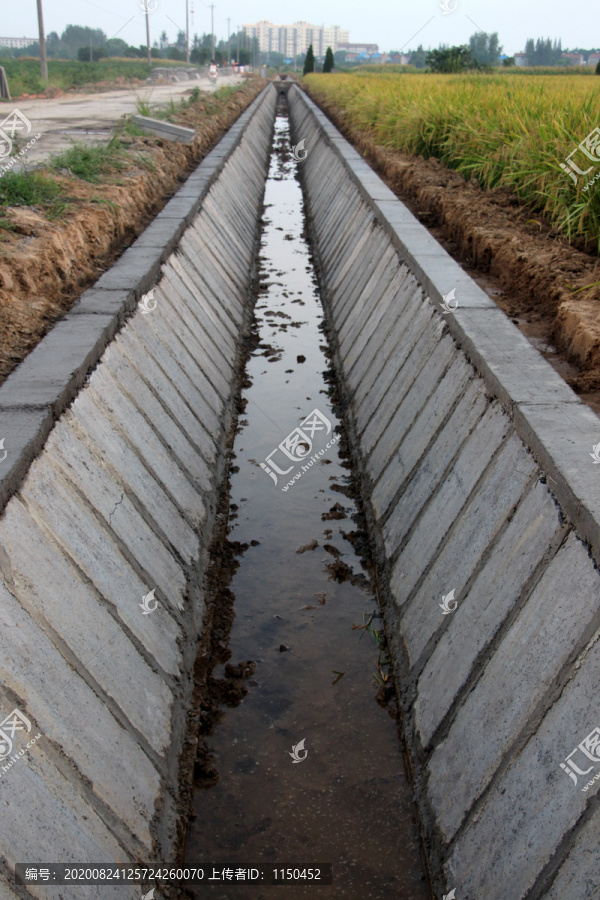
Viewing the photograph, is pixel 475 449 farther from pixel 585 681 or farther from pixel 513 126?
pixel 513 126

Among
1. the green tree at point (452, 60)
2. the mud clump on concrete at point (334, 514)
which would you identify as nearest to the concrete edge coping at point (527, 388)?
the mud clump on concrete at point (334, 514)

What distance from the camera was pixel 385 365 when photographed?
18.3 feet

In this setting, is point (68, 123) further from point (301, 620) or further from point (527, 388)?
point (527, 388)

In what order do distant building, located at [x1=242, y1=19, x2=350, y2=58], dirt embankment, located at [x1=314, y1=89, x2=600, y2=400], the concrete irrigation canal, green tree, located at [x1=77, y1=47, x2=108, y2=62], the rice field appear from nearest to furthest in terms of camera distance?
the concrete irrigation canal
dirt embankment, located at [x1=314, y1=89, x2=600, y2=400]
the rice field
green tree, located at [x1=77, y1=47, x2=108, y2=62]
distant building, located at [x1=242, y1=19, x2=350, y2=58]

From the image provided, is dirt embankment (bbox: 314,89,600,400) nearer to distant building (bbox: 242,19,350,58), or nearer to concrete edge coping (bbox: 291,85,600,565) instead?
concrete edge coping (bbox: 291,85,600,565)

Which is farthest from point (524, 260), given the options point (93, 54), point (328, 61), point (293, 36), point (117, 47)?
point (293, 36)

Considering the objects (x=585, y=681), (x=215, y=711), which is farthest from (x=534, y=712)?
(x=215, y=711)

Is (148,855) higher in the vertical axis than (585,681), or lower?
lower

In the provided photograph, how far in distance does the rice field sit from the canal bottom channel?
8.74 feet

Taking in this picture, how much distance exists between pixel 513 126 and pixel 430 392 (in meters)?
4.56

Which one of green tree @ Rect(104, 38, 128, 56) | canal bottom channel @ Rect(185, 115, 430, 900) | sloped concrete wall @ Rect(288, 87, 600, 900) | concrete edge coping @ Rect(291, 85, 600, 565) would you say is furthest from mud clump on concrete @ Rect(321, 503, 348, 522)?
green tree @ Rect(104, 38, 128, 56)

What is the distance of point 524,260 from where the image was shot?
5.56 meters

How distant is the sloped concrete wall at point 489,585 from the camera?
2.24 metres

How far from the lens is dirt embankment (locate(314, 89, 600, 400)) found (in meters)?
4.38
